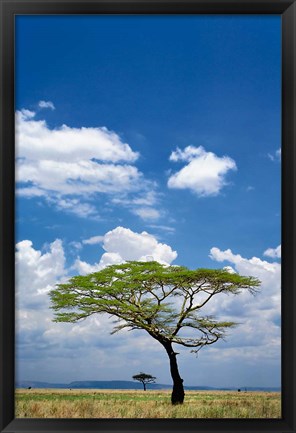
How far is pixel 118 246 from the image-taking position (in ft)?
8.71

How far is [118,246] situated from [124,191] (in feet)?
0.90

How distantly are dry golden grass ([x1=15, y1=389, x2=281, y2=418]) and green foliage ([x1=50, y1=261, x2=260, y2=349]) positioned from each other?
1.08 feet

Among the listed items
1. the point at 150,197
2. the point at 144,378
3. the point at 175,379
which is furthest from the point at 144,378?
the point at 150,197

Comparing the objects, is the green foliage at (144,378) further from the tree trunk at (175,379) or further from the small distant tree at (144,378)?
the tree trunk at (175,379)

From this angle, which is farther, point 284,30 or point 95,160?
point 95,160

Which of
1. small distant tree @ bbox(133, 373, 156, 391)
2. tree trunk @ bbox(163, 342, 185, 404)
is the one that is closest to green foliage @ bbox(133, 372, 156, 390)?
small distant tree @ bbox(133, 373, 156, 391)

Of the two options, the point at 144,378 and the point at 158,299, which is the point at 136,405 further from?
the point at 158,299

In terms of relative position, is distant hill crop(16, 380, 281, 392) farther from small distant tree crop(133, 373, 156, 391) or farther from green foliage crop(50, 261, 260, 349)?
green foliage crop(50, 261, 260, 349)

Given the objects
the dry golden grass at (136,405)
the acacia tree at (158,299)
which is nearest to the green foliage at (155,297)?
the acacia tree at (158,299)

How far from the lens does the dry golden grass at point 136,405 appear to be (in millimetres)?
2205

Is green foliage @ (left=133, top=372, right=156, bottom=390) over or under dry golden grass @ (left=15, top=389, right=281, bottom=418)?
over

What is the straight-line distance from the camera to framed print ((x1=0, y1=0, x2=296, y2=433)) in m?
2.31

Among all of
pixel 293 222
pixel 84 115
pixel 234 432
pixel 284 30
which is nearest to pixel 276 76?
pixel 284 30

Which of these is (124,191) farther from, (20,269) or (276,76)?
(276,76)
